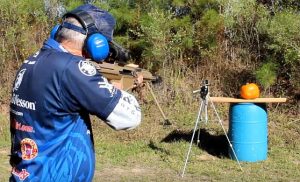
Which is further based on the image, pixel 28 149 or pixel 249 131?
pixel 249 131

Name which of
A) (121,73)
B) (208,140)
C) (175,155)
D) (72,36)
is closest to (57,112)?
(72,36)

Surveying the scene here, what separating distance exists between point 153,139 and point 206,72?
A: 2367 millimetres

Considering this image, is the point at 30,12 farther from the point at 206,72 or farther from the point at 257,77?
the point at 257,77

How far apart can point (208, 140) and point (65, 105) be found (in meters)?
5.74

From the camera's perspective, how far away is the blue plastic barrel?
6.56 meters

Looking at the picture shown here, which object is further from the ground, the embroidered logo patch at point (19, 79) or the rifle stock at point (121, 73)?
the embroidered logo patch at point (19, 79)

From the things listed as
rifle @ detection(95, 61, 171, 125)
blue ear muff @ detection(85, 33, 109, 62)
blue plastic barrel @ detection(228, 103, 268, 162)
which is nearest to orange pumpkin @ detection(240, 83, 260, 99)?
blue plastic barrel @ detection(228, 103, 268, 162)

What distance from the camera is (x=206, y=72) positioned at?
9.63m

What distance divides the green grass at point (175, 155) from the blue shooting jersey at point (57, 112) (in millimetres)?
4009

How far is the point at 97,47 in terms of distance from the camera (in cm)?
220

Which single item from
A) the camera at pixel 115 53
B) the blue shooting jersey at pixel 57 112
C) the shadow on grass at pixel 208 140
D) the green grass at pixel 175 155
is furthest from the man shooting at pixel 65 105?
the shadow on grass at pixel 208 140

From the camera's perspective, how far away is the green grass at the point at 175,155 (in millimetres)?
6230

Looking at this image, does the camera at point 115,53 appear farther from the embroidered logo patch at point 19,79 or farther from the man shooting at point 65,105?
the embroidered logo patch at point 19,79

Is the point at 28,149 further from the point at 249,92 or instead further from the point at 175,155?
the point at 175,155
